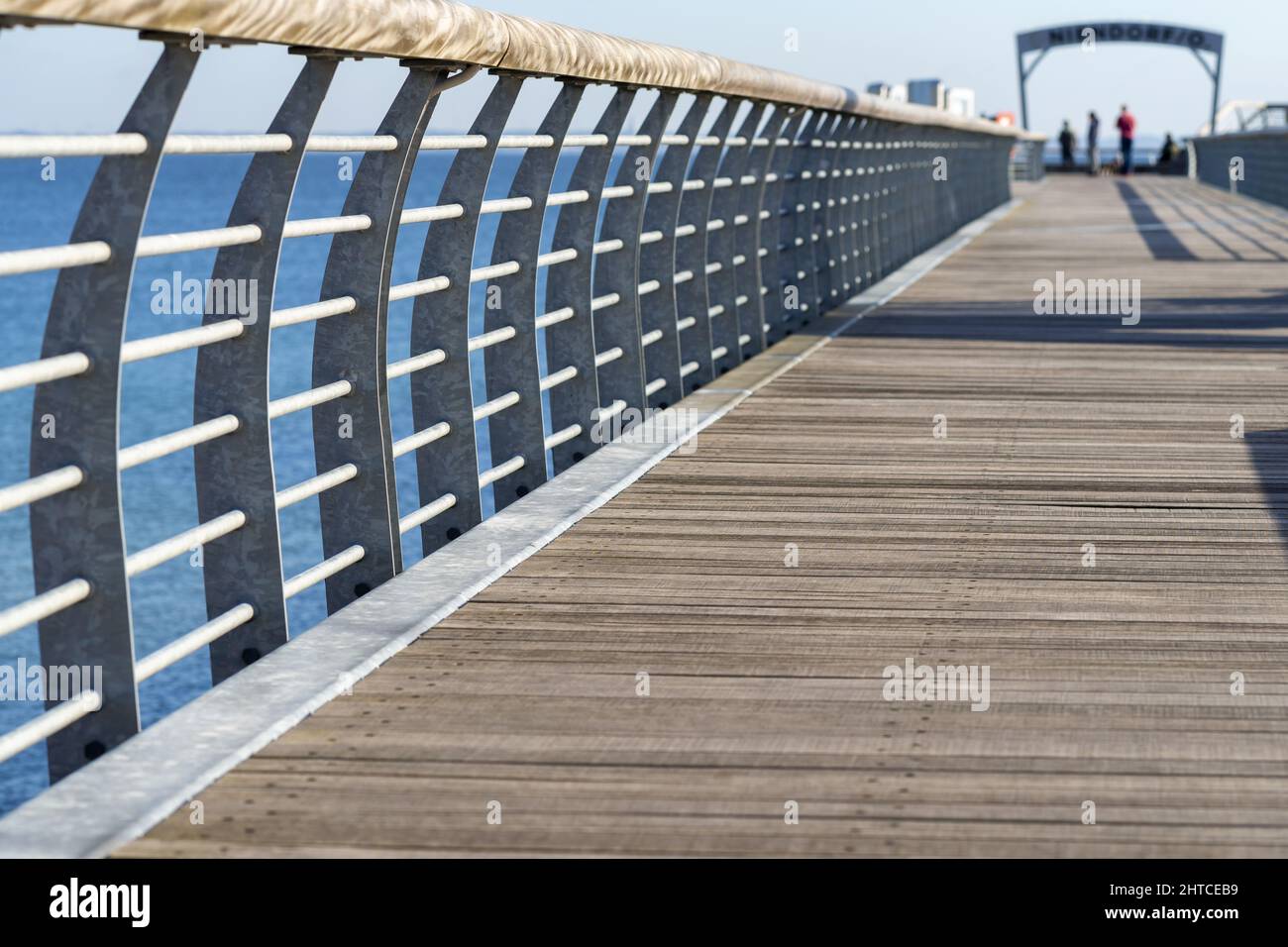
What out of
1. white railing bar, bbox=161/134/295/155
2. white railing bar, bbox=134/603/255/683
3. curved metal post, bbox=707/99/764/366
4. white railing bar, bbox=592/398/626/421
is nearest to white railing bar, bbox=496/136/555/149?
white railing bar, bbox=592/398/626/421

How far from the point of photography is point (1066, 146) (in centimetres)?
6762

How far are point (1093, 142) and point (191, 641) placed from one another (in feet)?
191

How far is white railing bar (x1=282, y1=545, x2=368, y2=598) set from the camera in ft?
15.6

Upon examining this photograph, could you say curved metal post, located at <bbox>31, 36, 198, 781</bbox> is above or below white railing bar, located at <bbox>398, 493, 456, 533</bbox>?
above

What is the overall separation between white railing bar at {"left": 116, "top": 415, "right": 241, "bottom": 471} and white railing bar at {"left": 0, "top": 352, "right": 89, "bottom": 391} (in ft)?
0.57

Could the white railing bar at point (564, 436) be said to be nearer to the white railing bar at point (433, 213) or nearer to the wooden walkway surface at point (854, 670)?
the wooden walkway surface at point (854, 670)

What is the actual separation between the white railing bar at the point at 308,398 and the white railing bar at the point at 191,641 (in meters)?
0.45

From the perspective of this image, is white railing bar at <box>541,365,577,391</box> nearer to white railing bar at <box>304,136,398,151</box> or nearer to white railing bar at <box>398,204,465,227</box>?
white railing bar at <box>398,204,465,227</box>

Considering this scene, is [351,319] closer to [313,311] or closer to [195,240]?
[313,311]

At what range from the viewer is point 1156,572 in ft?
17.3

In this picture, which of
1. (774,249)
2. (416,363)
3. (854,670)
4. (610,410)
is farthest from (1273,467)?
(774,249)

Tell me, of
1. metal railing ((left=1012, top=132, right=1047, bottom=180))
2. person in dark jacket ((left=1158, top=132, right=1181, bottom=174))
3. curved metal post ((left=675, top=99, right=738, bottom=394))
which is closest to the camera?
curved metal post ((left=675, top=99, right=738, bottom=394))
